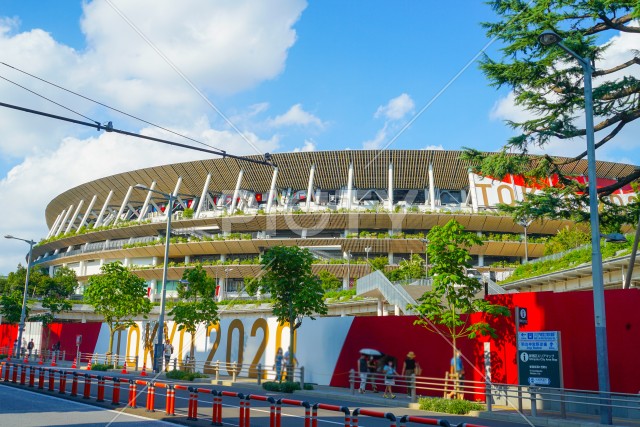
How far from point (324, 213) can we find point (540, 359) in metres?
58.7

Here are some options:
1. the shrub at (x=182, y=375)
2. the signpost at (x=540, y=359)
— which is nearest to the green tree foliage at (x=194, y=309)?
the shrub at (x=182, y=375)

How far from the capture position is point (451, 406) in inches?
728

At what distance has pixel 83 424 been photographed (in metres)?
13.7

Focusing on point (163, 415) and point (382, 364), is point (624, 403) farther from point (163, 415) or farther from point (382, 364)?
point (163, 415)

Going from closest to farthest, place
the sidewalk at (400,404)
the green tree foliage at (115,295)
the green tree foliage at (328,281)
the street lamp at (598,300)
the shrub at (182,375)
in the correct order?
the street lamp at (598,300) < the sidewalk at (400,404) < the shrub at (182,375) < the green tree foliage at (115,295) < the green tree foliage at (328,281)

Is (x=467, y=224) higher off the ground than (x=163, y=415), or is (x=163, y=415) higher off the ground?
(x=467, y=224)

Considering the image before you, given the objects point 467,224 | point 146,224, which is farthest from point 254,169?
point 467,224

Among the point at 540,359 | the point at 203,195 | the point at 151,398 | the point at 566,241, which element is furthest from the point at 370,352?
the point at 203,195

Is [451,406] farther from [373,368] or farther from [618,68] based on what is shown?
[618,68]

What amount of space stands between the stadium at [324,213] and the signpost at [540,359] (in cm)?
5413

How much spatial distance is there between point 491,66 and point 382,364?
1250 centimetres

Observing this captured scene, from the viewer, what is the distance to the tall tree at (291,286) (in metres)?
27.9

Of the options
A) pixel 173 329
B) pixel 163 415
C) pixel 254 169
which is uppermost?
pixel 254 169

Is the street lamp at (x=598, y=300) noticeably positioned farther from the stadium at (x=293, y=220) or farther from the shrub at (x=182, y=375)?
the stadium at (x=293, y=220)
